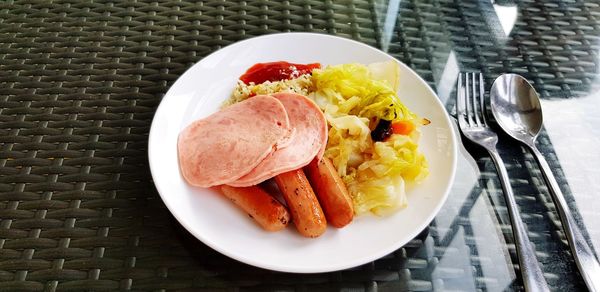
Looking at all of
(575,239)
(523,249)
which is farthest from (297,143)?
(575,239)

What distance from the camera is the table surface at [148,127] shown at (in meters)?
1.20

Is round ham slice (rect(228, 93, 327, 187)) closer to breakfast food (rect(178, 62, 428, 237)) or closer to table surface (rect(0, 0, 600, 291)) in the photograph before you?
breakfast food (rect(178, 62, 428, 237))

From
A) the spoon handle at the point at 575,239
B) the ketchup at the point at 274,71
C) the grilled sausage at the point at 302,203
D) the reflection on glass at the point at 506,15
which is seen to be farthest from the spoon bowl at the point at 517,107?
the grilled sausage at the point at 302,203

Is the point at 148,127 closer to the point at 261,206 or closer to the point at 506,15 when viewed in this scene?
the point at 261,206

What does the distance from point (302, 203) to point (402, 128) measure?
0.41 m

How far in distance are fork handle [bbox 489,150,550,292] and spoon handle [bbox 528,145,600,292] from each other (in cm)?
10

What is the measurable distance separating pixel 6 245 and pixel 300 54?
0.99 m

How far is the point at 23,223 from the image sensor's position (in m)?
1.26

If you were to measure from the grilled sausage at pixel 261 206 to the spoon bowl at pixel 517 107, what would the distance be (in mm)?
785

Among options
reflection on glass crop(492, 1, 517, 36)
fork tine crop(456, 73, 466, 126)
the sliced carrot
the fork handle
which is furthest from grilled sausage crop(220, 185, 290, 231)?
reflection on glass crop(492, 1, 517, 36)

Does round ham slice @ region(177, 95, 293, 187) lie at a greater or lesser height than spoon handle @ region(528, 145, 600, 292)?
greater

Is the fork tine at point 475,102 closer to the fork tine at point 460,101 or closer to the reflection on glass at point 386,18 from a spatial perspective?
the fork tine at point 460,101

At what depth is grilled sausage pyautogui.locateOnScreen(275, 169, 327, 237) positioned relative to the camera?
1178 mm

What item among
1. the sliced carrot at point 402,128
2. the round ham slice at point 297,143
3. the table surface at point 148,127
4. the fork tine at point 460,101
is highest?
the round ham slice at point 297,143
